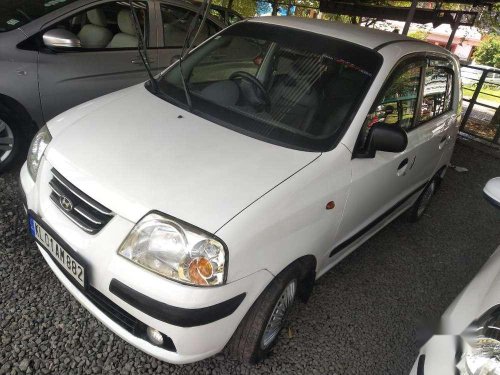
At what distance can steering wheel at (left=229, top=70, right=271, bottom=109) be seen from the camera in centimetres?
230

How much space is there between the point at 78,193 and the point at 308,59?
60.3 inches

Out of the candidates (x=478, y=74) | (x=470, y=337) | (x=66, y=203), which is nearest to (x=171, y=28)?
(x=66, y=203)

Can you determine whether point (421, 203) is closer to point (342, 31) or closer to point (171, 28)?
point (342, 31)

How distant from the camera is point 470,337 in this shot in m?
1.36

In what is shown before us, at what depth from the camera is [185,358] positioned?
158 centimetres

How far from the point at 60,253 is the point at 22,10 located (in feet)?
8.22

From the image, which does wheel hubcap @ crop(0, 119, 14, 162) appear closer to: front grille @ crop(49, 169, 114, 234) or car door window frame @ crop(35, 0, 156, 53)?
car door window frame @ crop(35, 0, 156, 53)

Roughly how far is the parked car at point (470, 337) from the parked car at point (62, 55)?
10.3 feet

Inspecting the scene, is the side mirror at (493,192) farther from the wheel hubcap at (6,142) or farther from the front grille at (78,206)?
the wheel hubcap at (6,142)

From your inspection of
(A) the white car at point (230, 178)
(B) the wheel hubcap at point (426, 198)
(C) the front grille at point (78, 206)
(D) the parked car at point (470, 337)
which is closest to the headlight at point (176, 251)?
(A) the white car at point (230, 178)

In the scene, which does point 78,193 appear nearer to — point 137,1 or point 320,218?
point 320,218

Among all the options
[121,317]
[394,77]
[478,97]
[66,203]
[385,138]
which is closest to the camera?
[121,317]

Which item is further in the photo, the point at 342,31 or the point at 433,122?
the point at 433,122

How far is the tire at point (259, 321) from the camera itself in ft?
5.70
